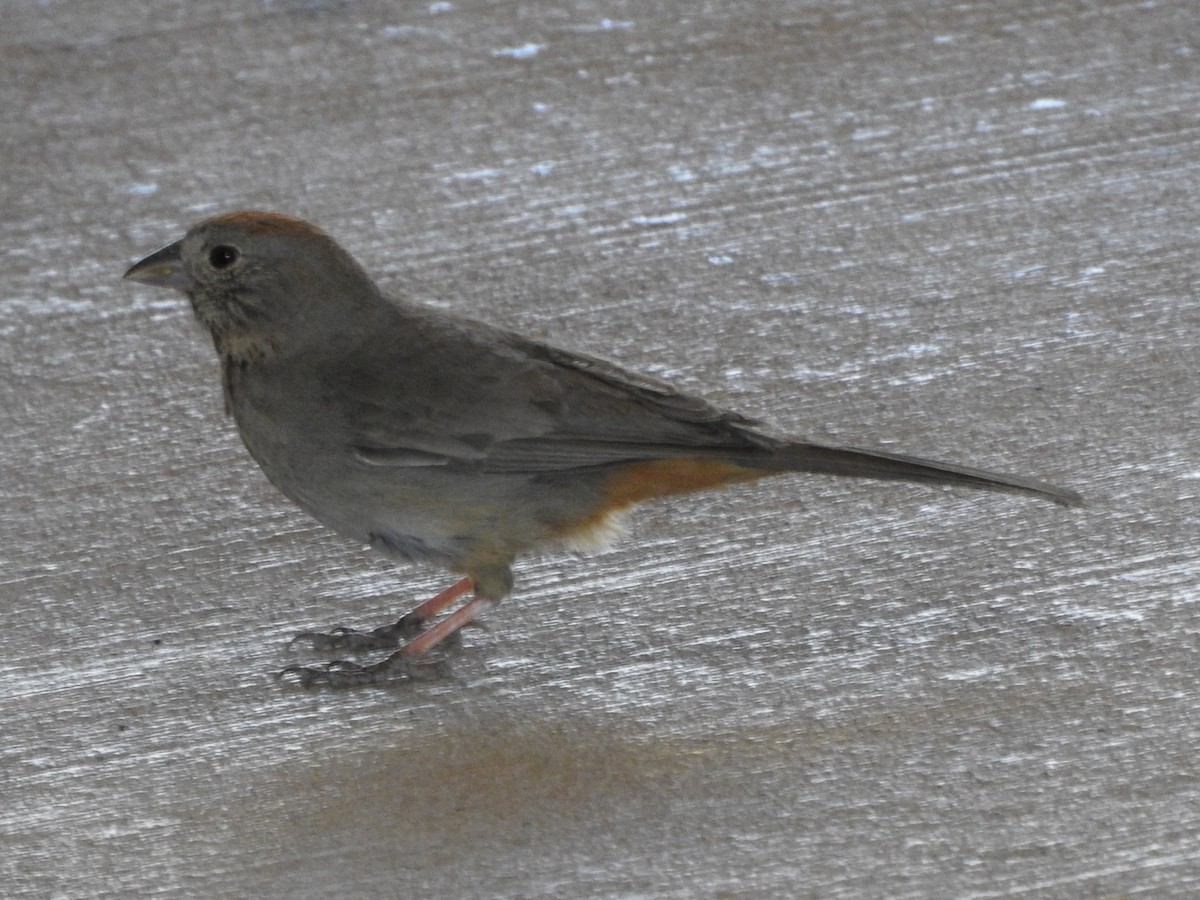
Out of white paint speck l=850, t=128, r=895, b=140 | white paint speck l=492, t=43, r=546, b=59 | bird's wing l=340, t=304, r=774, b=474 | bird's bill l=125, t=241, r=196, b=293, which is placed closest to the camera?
bird's wing l=340, t=304, r=774, b=474

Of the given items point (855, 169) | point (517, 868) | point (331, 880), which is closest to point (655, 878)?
point (517, 868)

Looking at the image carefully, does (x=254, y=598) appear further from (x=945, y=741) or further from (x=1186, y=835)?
(x=1186, y=835)

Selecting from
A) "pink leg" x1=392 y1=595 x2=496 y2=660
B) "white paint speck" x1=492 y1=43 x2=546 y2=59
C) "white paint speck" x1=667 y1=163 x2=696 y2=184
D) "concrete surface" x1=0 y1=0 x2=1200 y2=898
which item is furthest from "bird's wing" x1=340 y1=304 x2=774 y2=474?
"white paint speck" x1=492 y1=43 x2=546 y2=59

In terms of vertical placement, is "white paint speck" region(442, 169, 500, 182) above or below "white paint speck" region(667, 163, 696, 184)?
above

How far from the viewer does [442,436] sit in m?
3.33

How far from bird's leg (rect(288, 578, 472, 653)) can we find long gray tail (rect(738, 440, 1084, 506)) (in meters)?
0.65

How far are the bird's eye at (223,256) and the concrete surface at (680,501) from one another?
605 mm

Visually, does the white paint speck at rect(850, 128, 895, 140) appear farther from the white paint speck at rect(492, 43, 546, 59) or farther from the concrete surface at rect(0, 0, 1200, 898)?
the white paint speck at rect(492, 43, 546, 59)

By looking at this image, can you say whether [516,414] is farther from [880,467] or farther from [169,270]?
[169,270]

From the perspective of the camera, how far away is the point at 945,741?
3.01 meters

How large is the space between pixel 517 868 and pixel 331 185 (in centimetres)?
287

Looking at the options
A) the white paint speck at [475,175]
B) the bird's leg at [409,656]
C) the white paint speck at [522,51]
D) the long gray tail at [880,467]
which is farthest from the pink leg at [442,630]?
the white paint speck at [522,51]

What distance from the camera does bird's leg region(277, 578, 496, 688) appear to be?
3352mm

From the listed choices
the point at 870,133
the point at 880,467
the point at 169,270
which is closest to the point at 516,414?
the point at 880,467
